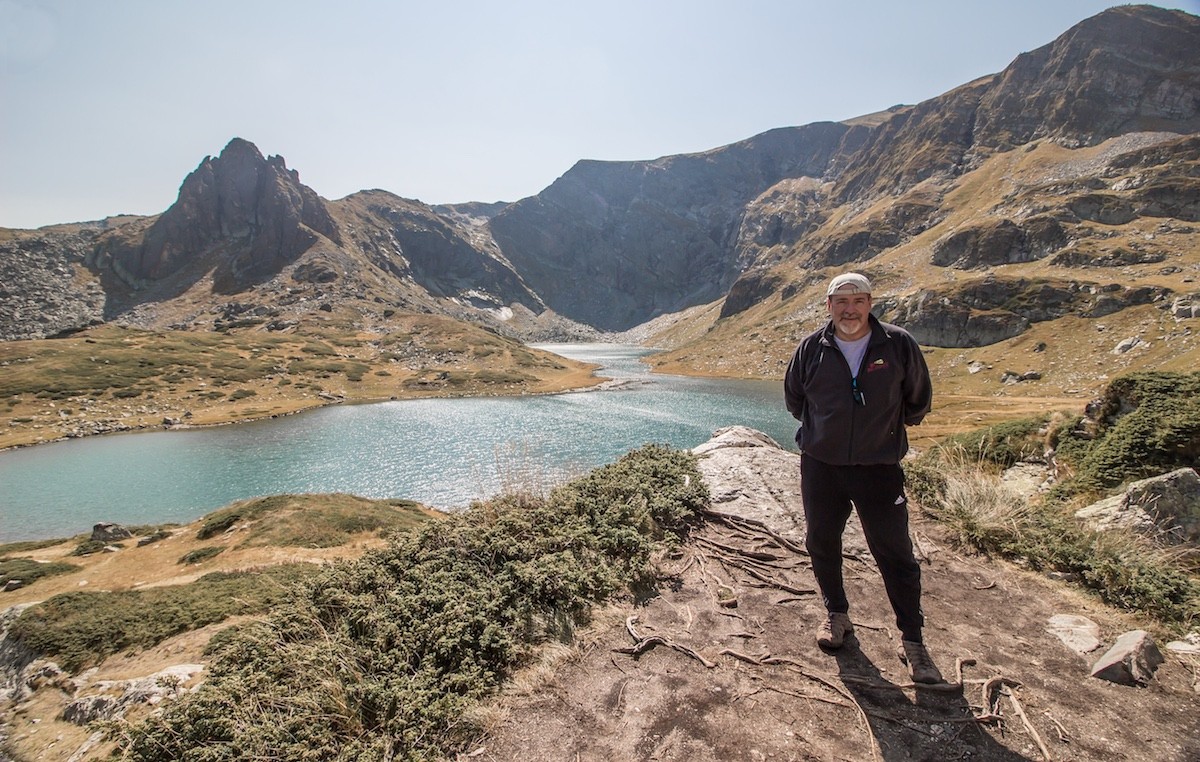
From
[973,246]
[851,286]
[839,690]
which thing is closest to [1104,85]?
[973,246]

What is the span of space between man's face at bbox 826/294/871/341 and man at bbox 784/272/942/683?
1 cm

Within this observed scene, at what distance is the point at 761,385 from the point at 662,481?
9635 centimetres

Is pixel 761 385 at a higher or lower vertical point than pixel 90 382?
lower

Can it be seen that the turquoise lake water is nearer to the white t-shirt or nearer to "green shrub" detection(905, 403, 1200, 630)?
the white t-shirt

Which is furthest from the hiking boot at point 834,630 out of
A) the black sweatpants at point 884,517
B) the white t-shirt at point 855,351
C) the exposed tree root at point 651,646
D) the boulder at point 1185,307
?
the boulder at point 1185,307

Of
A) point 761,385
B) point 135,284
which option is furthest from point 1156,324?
point 135,284

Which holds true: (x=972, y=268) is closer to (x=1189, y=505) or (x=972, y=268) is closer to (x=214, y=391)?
(x=1189, y=505)

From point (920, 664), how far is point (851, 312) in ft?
12.3

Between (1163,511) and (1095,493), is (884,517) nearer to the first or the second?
(1163,511)

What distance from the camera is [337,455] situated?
1880 inches

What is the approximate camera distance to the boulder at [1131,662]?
15.3 feet

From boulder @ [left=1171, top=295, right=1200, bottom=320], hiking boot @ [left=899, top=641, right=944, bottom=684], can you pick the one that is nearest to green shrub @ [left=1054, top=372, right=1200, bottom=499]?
hiking boot @ [left=899, top=641, right=944, bottom=684]

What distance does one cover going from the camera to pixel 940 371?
88.5 m

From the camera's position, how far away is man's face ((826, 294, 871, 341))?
5.21 metres
